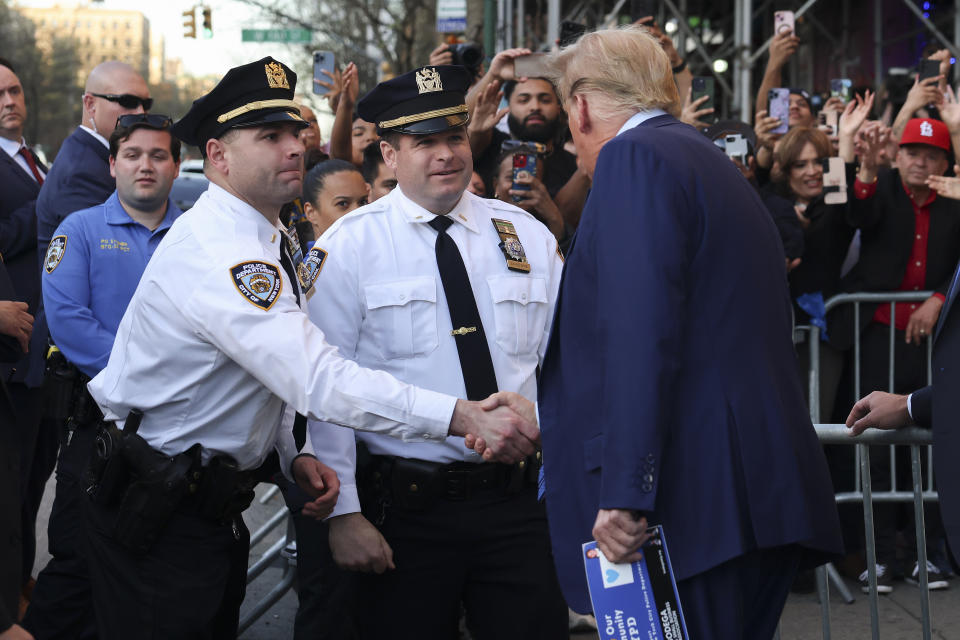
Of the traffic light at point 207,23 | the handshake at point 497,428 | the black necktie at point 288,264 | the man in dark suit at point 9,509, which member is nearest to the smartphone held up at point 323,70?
the black necktie at point 288,264

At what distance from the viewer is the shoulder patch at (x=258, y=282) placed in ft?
9.39

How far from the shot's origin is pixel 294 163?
3148mm

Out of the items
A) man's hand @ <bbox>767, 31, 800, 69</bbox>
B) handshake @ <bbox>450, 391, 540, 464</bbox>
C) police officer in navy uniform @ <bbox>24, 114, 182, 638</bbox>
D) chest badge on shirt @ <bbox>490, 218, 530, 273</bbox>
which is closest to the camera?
handshake @ <bbox>450, 391, 540, 464</bbox>

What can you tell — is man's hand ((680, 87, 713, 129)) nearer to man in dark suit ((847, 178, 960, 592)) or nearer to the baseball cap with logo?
the baseball cap with logo

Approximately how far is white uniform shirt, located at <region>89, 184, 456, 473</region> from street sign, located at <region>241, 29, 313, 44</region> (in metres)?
A: 15.2

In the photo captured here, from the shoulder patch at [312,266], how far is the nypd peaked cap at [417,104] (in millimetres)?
481

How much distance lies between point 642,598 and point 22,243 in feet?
13.7

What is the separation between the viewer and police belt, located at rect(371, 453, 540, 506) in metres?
3.24

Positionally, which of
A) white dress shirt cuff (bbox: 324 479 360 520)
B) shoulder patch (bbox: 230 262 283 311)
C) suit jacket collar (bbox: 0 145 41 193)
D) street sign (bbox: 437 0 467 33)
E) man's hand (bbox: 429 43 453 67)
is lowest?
white dress shirt cuff (bbox: 324 479 360 520)

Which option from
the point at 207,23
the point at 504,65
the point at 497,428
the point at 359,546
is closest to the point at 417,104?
the point at 497,428

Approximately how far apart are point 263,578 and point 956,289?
4.42 metres

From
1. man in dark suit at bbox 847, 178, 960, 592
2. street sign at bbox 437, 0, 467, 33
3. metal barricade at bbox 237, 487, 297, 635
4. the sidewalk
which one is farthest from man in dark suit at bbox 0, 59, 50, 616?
street sign at bbox 437, 0, 467, 33

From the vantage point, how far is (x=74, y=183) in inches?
205

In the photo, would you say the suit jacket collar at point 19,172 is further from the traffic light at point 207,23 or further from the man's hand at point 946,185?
the traffic light at point 207,23
